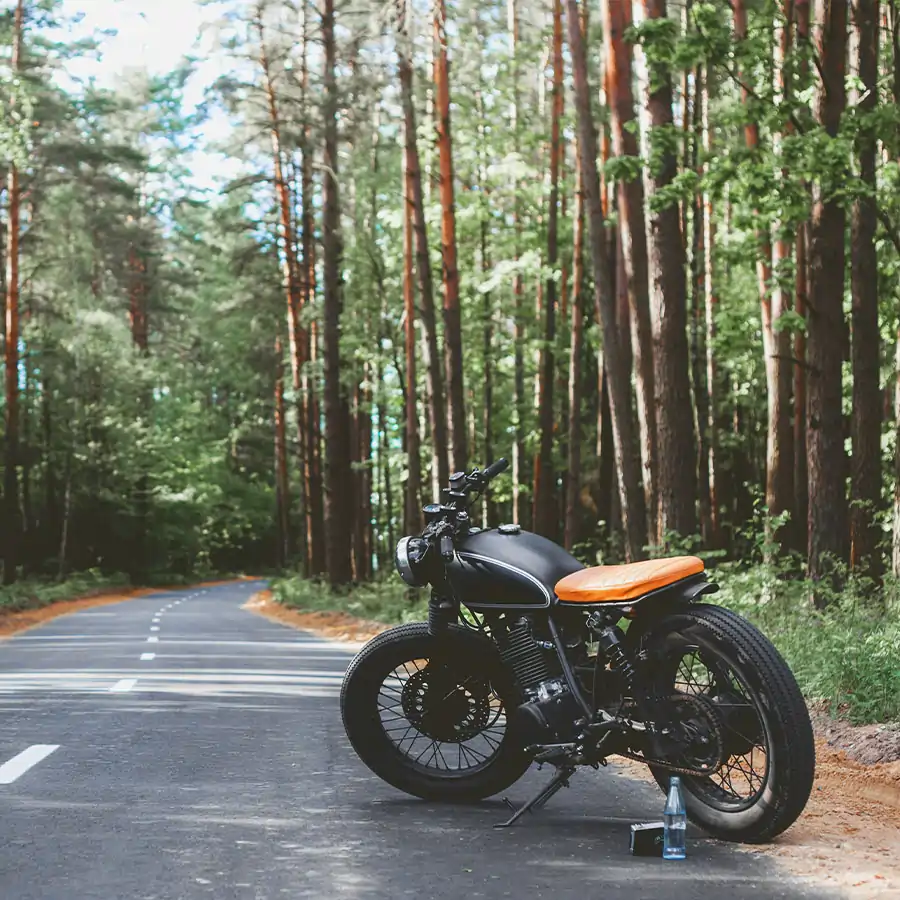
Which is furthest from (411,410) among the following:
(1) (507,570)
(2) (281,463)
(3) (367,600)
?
(2) (281,463)

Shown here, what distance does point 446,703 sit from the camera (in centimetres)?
700

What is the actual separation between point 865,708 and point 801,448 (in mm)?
17363

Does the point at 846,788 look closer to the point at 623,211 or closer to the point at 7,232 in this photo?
the point at 623,211

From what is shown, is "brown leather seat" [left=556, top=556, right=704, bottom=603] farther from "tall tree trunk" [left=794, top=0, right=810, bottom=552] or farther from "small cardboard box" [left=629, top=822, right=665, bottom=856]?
"tall tree trunk" [left=794, top=0, right=810, bottom=552]

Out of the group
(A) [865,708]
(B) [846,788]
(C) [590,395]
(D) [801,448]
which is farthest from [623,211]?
(C) [590,395]

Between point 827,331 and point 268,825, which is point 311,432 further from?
point 268,825

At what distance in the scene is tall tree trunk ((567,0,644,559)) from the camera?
22.0 m

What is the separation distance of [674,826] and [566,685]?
940 mm

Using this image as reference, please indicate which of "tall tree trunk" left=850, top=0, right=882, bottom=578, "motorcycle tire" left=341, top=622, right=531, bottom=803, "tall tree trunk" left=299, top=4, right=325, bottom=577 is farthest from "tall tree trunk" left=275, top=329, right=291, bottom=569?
"motorcycle tire" left=341, top=622, right=531, bottom=803

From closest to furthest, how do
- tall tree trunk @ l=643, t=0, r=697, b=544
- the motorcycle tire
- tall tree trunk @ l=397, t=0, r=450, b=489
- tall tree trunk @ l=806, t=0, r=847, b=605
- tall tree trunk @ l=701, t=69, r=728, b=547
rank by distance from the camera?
the motorcycle tire < tall tree trunk @ l=806, t=0, r=847, b=605 < tall tree trunk @ l=643, t=0, r=697, b=544 < tall tree trunk @ l=397, t=0, r=450, b=489 < tall tree trunk @ l=701, t=69, r=728, b=547

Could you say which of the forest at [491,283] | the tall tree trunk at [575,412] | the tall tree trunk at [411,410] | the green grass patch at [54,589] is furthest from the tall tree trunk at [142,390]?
the tall tree trunk at [575,412]

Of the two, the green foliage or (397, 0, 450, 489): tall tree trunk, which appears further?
(397, 0, 450, 489): tall tree trunk

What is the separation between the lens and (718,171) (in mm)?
14344

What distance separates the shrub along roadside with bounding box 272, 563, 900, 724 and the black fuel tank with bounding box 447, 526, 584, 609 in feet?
10.2
